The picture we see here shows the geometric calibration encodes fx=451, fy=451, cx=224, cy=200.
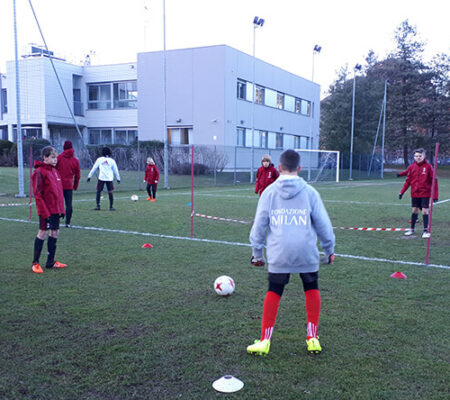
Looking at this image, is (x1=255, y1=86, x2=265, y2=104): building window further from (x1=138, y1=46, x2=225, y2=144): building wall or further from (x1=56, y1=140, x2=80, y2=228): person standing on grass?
(x1=56, y1=140, x2=80, y2=228): person standing on grass

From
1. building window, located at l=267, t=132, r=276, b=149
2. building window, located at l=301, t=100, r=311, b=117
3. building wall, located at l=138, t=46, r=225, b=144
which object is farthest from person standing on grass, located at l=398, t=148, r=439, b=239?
building window, located at l=301, t=100, r=311, b=117

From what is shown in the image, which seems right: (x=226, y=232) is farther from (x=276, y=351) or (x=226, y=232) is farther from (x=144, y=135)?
(x=144, y=135)

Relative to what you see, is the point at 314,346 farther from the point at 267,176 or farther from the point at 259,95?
the point at 259,95

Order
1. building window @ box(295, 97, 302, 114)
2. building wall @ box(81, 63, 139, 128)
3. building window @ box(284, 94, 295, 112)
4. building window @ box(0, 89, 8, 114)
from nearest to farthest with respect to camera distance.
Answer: building wall @ box(81, 63, 139, 128), building window @ box(0, 89, 8, 114), building window @ box(284, 94, 295, 112), building window @ box(295, 97, 302, 114)

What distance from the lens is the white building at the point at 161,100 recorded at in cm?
3234

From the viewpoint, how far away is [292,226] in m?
3.61

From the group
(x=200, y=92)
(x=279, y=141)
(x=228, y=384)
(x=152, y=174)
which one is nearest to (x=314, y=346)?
(x=228, y=384)

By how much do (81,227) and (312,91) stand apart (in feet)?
128

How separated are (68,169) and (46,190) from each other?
A: 4.17 meters

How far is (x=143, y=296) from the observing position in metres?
5.38

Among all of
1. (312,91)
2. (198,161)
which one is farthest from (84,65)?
(312,91)

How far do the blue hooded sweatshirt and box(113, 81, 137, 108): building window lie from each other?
116ft

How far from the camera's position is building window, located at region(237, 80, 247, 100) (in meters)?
33.8

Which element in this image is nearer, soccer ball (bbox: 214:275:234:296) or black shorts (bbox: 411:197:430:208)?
soccer ball (bbox: 214:275:234:296)
